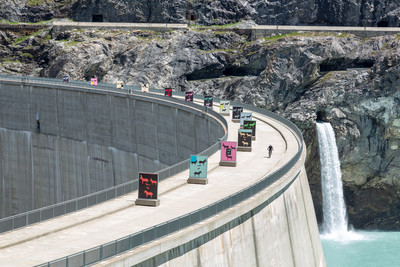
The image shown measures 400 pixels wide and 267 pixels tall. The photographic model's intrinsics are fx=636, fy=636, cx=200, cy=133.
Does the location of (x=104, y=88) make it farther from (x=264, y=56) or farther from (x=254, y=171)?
(x=254, y=171)

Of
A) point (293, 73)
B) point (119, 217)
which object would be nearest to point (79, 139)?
point (293, 73)

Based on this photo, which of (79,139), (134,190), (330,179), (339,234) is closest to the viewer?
(134,190)

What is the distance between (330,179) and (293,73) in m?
18.5

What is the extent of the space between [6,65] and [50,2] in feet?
67.8

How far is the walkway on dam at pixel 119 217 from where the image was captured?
24.8m

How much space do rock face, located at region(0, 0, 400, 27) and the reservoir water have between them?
3338 cm

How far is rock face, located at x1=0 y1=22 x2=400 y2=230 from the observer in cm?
9612

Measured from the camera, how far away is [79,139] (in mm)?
79750

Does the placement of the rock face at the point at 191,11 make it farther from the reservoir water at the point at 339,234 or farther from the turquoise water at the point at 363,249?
the turquoise water at the point at 363,249

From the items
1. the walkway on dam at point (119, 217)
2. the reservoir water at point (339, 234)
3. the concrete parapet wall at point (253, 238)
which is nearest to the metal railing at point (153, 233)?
the concrete parapet wall at point (253, 238)

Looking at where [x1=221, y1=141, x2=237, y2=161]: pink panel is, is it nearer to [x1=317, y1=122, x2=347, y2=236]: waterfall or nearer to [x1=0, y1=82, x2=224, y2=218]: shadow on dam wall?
[x1=0, y1=82, x2=224, y2=218]: shadow on dam wall

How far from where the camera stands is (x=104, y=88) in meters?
83.4

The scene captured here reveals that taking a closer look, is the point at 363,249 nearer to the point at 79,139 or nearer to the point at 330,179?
the point at 330,179

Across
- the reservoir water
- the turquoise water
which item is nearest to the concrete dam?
the turquoise water
